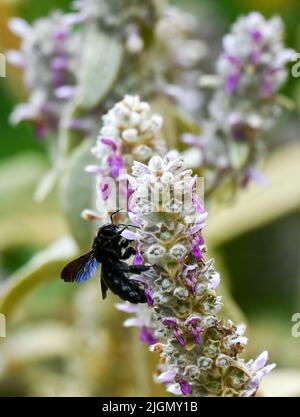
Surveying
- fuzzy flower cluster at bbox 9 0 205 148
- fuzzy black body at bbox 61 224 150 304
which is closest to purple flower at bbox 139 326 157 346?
fuzzy black body at bbox 61 224 150 304

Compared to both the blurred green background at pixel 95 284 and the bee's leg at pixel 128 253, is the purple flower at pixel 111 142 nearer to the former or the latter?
the bee's leg at pixel 128 253

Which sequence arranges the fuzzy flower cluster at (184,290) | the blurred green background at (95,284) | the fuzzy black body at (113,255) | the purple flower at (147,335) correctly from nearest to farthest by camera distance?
the fuzzy flower cluster at (184,290) → the fuzzy black body at (113,255) → the purple flower at (147,335) → the blurred green background at (95,284)

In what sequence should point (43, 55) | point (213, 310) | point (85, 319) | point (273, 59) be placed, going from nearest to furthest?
point (213, 310), point (273, 59), point (43, 55), point (85, 319)

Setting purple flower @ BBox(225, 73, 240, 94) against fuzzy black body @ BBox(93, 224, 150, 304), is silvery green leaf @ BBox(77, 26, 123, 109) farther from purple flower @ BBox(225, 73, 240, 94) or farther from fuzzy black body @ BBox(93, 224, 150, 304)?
fuzzy black body @ BBox(93, 224, 150, 304)

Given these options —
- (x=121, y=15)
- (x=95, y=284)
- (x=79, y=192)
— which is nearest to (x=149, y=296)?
(x=79, y=192)

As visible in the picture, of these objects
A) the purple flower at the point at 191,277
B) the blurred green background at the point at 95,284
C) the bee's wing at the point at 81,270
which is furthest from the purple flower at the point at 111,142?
the blurred green background at the point at 95,284

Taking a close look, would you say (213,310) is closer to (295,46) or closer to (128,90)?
(128,90)
